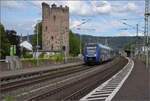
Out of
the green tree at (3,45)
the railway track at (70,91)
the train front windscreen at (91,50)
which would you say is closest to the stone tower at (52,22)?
the green tree at (3,45)

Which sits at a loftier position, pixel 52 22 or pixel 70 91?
pixel 52 22

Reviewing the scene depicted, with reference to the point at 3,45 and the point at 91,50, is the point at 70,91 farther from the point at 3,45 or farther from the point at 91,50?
the point at 3,45

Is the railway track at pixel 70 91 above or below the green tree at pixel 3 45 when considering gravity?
below

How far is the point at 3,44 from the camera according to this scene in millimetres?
64938

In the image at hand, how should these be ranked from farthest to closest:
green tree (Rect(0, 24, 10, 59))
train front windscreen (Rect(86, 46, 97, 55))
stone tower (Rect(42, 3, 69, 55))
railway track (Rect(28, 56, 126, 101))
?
1. stone tower (Rect(42, 3, 69, 55))
2. green tree (Rect(0, 24, 10, 59))
3. train front windscreen (Rect(86, 46, 97, 55))
4. railway track (Rect(28, 56, 126, 101))

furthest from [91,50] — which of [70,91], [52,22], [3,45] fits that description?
[52,22]

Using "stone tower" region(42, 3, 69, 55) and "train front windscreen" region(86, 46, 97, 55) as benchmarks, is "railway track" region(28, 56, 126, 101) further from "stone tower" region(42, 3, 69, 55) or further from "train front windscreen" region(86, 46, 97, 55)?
"stone tower" region(42, 3, 69, 55)

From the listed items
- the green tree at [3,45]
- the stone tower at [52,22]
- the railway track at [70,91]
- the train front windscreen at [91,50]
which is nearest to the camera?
the railway track at [70,91]

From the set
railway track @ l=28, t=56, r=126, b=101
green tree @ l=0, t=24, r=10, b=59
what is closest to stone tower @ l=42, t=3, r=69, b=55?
green tree @ l=0, t=24, r=10, b=59

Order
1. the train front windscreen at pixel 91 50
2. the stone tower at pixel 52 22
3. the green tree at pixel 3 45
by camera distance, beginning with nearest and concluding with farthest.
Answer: the train front windscreen at pixel 91 50, the green tree at pixel 3 45, the stone tower at pixel 52 22

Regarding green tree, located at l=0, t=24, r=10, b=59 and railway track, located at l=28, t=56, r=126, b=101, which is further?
green tree, located at l=0, t=24, r=10, b=59

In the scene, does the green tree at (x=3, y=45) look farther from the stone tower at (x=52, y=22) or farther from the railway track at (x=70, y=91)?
the railway track at (x=70, y=91)

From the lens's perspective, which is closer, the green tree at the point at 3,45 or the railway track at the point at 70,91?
the railway track at the point at 70,91

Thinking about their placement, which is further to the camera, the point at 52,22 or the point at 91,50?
the point at 52,22
